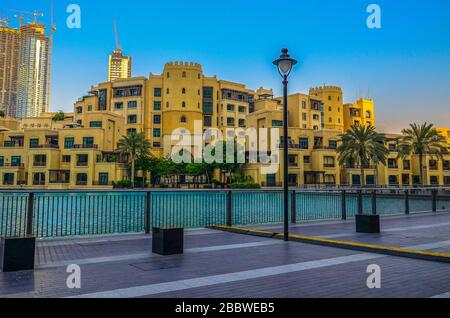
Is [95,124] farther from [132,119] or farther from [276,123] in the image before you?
[276,123]

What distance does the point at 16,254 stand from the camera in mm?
5941

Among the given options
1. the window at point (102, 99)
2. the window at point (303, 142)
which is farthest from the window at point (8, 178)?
the window at point (303, 142)

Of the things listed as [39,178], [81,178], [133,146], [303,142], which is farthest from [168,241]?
[303,142]

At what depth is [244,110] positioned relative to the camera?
8406cm

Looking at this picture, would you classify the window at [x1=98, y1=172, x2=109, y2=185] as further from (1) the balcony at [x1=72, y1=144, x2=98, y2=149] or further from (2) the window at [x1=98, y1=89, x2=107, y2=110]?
(2) the window at [x1=98, y1=89, x2=107, y2=110]

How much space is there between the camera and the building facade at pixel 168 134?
209 ft

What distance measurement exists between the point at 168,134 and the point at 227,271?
68913 mm

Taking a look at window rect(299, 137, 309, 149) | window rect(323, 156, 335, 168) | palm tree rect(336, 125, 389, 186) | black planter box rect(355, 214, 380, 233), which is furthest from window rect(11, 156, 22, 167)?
black planter box rect(355, 214, 380, 233)

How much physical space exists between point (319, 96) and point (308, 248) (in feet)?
Answer: 297

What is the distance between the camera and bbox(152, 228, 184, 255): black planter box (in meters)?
7.37

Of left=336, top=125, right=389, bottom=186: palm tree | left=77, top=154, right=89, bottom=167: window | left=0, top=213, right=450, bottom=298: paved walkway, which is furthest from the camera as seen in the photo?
left=77, top=154, right=89, bottom=167: window

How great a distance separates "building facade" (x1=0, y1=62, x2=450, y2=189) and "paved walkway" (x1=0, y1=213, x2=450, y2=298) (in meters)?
55.2
